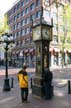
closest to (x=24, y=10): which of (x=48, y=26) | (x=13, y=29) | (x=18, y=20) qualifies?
(x=18, y=20)

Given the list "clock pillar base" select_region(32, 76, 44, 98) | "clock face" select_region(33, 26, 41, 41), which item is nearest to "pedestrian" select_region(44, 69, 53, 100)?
"clock pillar base" select_region(32, 76, 44, 98)

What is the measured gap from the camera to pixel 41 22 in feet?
39.0

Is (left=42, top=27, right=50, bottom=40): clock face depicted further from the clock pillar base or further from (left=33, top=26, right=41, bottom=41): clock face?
the clock pillar base

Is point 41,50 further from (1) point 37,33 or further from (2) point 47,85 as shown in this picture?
(2) point 47,85

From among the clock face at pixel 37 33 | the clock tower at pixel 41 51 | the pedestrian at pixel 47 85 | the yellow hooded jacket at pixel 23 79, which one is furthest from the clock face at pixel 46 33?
the yellow hooded jacket at pixel 23 79

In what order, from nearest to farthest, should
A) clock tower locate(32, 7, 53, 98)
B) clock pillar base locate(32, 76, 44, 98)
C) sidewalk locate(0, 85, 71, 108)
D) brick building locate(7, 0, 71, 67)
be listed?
sidewalk locate(0, 85, 71, 108), clock pillar base locate(32, 76, 44, 98), clock tower locate(32, 7, 53, 98), brick building locate(7, 0, 71, 67)

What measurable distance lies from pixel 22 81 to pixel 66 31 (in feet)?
109

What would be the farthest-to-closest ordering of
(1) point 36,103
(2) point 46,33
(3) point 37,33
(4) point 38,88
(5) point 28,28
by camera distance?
(5) point 28,28 < (3) point 37,33 < (2) point 46,33 < (4) point 38,88 < (1) point 36,103

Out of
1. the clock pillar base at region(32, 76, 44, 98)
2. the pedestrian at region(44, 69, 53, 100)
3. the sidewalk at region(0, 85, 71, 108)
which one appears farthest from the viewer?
the clock pillar base at region(32, 76, 44, 98)

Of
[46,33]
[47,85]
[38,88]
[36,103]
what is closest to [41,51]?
[46,33]

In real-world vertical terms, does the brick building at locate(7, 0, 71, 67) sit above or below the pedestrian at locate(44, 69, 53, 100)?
above

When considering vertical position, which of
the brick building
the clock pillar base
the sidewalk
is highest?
the brick building

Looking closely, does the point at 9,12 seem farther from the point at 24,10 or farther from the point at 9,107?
the point at 9,107

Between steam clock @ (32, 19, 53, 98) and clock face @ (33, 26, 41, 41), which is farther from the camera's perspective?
clock face @ (33, 26, 41, 41)
